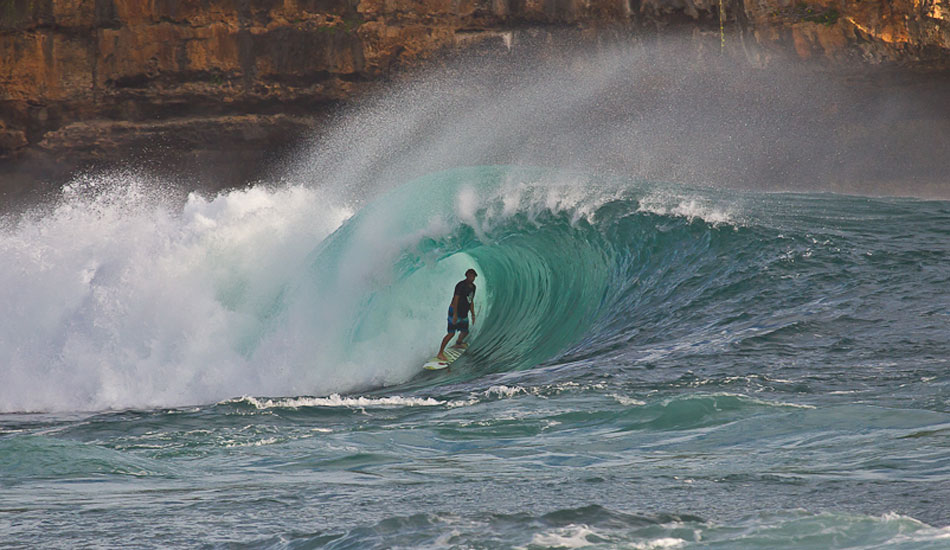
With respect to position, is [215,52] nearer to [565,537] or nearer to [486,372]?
[486,372]

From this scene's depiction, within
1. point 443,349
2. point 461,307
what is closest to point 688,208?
point 461,307

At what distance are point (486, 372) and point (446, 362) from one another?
3.84ft

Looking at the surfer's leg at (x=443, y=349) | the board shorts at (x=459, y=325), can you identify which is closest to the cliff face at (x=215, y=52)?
the board shorts at (x=459, y=325)

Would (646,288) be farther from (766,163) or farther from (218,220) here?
(766,163)

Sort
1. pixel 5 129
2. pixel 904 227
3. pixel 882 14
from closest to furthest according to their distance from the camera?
1. pixel 904 227
2. pixel 882 14
3. pixel 5 129

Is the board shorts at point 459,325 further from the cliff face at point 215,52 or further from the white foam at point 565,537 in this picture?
the cliff face at point 215,52

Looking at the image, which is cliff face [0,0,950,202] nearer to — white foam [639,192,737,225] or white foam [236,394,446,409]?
white foam [639,192,737,225]

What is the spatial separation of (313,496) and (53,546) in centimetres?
101

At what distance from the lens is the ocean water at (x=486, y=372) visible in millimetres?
3545

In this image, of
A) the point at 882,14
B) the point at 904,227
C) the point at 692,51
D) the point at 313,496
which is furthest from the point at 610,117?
the point at 313,496

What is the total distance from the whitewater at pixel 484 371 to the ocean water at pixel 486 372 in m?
0.03

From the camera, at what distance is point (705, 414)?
5332mm

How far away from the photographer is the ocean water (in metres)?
3.54

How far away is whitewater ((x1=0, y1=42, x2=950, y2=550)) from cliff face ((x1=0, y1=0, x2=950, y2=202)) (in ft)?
30.4
